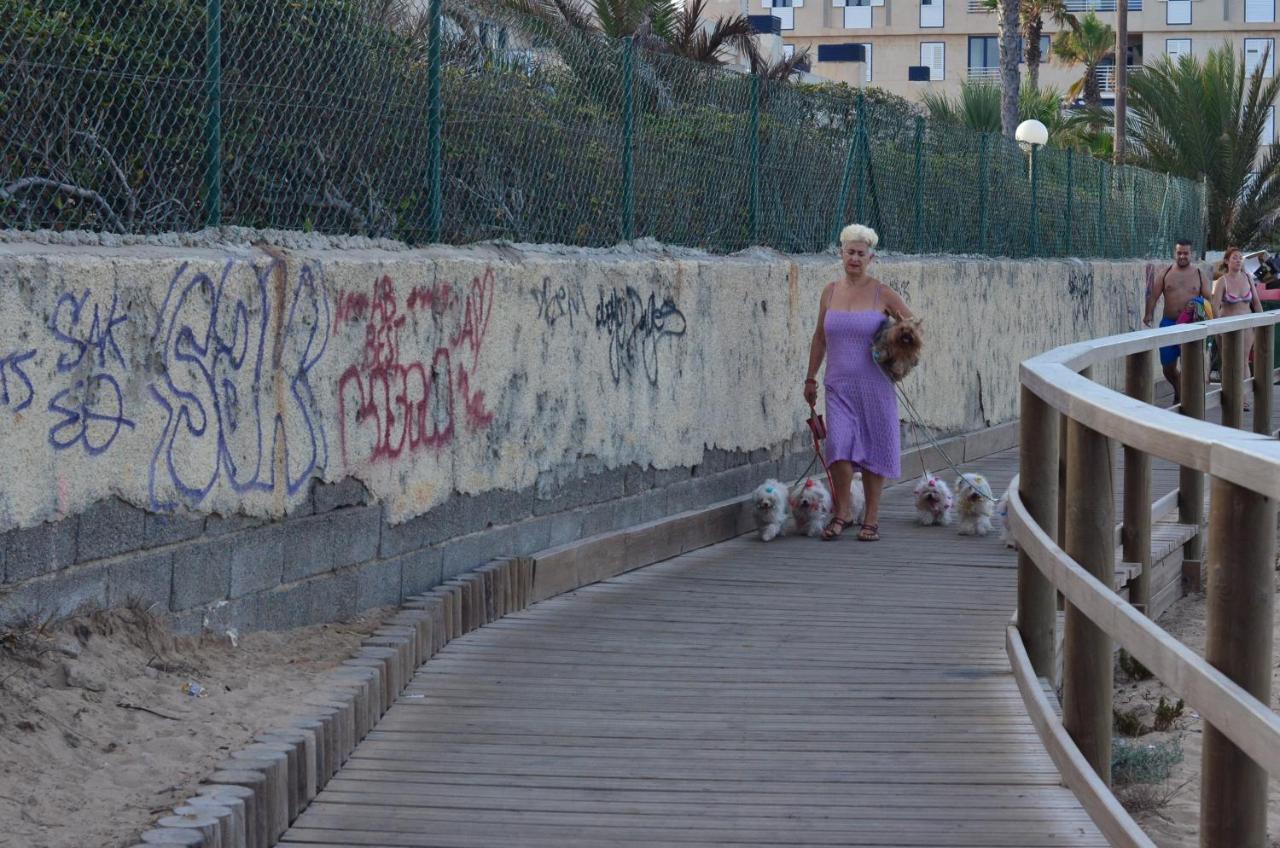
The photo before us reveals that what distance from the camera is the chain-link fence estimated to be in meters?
5.93

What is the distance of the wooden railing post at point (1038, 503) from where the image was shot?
600 centimetres

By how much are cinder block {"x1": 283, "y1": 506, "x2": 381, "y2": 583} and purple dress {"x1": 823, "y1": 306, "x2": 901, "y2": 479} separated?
3.56m

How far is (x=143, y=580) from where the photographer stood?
226 inches

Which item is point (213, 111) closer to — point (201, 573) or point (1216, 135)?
point (201, 573)

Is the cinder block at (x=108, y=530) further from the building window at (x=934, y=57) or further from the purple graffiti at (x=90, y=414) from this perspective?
the building window at (x=934, y=57)

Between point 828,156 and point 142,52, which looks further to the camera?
point 828,156

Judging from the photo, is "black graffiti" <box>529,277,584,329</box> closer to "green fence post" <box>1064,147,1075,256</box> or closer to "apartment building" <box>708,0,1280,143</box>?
"green fence post" <box>1064,147,1075,256</box>

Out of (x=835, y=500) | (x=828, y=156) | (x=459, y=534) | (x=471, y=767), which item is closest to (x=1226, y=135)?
(x=828, y=156)

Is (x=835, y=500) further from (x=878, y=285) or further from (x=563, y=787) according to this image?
(x=563, y=787)

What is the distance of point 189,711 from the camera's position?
5.21 m

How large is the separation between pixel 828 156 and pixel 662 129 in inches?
114

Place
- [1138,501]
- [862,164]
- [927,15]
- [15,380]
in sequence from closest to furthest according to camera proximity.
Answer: [15,380], [1138,501], [862,164], [927,15]

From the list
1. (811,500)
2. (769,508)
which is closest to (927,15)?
(811,500)

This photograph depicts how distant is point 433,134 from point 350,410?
62.5 inches
